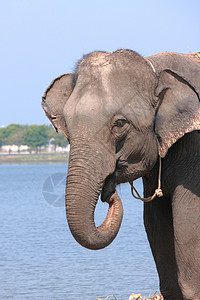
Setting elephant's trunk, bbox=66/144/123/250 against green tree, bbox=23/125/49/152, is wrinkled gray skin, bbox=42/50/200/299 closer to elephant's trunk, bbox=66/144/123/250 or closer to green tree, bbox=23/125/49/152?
elephant's trunk, bbox=66/144/123/250

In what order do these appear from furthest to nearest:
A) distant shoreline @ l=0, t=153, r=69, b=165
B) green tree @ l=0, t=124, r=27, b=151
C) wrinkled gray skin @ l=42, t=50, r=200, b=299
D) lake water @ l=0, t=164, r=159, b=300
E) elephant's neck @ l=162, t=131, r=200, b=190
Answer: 1. green tree @ l=0, t=124, r=27, b=151
2. distant shoreline @ l=0, t=153, r=69, b=165
3. lake water @ l=0, t=164, r=159, b=300
4. elephant's neck @ l=162, t=131, r=200, b=190
5. wrinkled gray skin @ l=42, t=50, r=200, b=299

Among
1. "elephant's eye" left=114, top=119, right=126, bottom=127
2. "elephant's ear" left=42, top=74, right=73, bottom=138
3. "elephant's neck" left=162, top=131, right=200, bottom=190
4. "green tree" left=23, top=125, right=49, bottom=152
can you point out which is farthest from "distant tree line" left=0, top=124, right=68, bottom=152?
"elephant's eye" left=114, top=119, right=126, bottom=127

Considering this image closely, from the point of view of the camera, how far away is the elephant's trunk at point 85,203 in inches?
199

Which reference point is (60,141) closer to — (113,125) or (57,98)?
(57,98)

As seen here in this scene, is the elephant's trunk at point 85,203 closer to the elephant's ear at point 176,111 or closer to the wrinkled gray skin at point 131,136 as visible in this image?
the wrinkled gray skin at point 131,136

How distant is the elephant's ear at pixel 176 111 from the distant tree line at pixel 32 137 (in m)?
151

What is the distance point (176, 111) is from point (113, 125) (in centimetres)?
56

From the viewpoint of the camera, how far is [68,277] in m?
13.5

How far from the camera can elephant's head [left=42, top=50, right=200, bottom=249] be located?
5.14 meters

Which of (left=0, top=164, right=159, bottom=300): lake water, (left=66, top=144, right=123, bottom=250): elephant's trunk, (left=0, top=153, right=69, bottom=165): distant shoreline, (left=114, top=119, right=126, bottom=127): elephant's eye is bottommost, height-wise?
(left=0, top=153, right=69, bottom=165): distant shoreline

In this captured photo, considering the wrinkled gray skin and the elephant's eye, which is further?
the elephant's eye

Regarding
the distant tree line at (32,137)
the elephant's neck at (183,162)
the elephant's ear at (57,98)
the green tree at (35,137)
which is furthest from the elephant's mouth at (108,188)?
the green tree at (35,137)

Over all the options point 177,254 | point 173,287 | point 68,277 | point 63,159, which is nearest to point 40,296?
point 68,277

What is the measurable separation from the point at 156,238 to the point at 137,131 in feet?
4.40
